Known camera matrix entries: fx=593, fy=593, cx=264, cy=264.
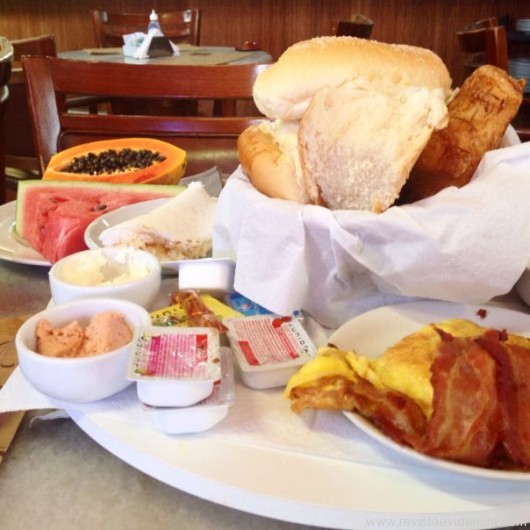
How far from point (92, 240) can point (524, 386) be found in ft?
2.50

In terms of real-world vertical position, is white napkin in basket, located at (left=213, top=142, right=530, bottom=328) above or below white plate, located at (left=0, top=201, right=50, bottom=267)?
above

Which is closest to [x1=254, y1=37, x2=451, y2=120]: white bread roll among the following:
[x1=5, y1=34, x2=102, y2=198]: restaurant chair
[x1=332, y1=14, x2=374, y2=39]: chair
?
[x1=5, y1=34, x2=102, y2=198]: restaurant chair

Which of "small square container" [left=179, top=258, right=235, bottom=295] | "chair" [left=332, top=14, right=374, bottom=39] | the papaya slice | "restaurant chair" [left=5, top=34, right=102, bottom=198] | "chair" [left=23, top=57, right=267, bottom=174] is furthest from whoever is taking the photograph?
"restaurant chair" [left=5, top=34, right=102, bottom=198]

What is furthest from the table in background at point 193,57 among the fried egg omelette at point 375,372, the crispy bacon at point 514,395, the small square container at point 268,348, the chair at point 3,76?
the crispy bacon at point 514,395

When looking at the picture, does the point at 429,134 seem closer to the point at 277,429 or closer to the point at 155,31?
the point at 277,429

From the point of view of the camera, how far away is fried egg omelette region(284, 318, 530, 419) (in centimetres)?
60

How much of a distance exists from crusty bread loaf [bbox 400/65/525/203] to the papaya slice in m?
0.73

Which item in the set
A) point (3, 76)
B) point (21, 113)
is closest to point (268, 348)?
point (3, 76)

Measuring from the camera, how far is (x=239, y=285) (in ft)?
2.69

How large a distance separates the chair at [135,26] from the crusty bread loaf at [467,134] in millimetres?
4141

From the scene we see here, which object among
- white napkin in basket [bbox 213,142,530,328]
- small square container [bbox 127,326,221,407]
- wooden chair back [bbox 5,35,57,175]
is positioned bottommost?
wooden chair back [bbox 5,35,57,175]

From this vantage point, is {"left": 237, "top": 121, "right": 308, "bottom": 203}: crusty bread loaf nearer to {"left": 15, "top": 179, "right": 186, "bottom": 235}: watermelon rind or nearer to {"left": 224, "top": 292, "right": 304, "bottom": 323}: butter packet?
{"left": 224, "top": 292, "right": 304, "bottom": 323}: butter packet

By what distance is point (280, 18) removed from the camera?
17.4ft

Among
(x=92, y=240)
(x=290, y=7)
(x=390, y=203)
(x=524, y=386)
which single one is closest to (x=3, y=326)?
(x=92, y=240)
